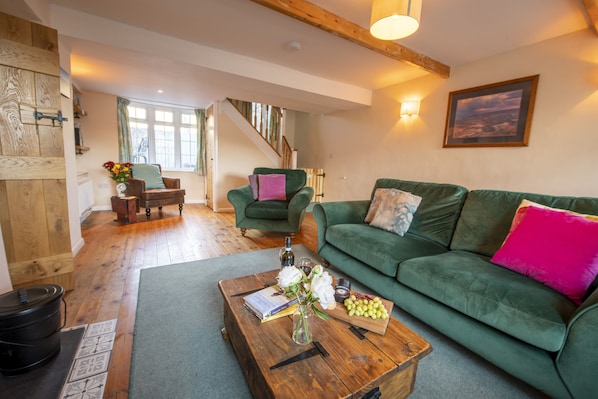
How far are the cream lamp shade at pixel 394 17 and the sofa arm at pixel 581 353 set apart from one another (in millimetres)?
1687

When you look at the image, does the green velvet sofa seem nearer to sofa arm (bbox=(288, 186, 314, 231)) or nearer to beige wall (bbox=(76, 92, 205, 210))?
sofa arm (bbox=(288, 186, 314, 231))

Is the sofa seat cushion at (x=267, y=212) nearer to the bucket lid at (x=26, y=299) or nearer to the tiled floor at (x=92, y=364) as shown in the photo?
the tiled floor at (x=92, y=364)

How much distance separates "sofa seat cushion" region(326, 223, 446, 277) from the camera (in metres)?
1.75

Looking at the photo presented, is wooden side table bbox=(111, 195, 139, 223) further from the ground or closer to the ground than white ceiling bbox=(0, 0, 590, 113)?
closer to the ground

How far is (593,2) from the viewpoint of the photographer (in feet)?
5.41

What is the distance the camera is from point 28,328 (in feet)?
3.78

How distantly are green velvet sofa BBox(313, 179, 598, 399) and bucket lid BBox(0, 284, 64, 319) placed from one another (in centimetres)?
191

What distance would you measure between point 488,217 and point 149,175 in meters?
4.91

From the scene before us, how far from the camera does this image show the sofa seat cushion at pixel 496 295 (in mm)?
1069

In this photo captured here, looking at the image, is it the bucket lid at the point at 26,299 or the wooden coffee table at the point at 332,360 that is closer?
the wooden coffee table at the point at 332,360

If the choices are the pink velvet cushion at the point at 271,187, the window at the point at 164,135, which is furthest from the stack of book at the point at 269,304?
the window at the point at 164,135

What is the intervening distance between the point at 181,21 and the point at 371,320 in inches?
109

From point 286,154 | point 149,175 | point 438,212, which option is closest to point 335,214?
point 438,212

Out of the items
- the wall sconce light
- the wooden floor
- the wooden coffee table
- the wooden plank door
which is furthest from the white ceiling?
the wooden coffee table
